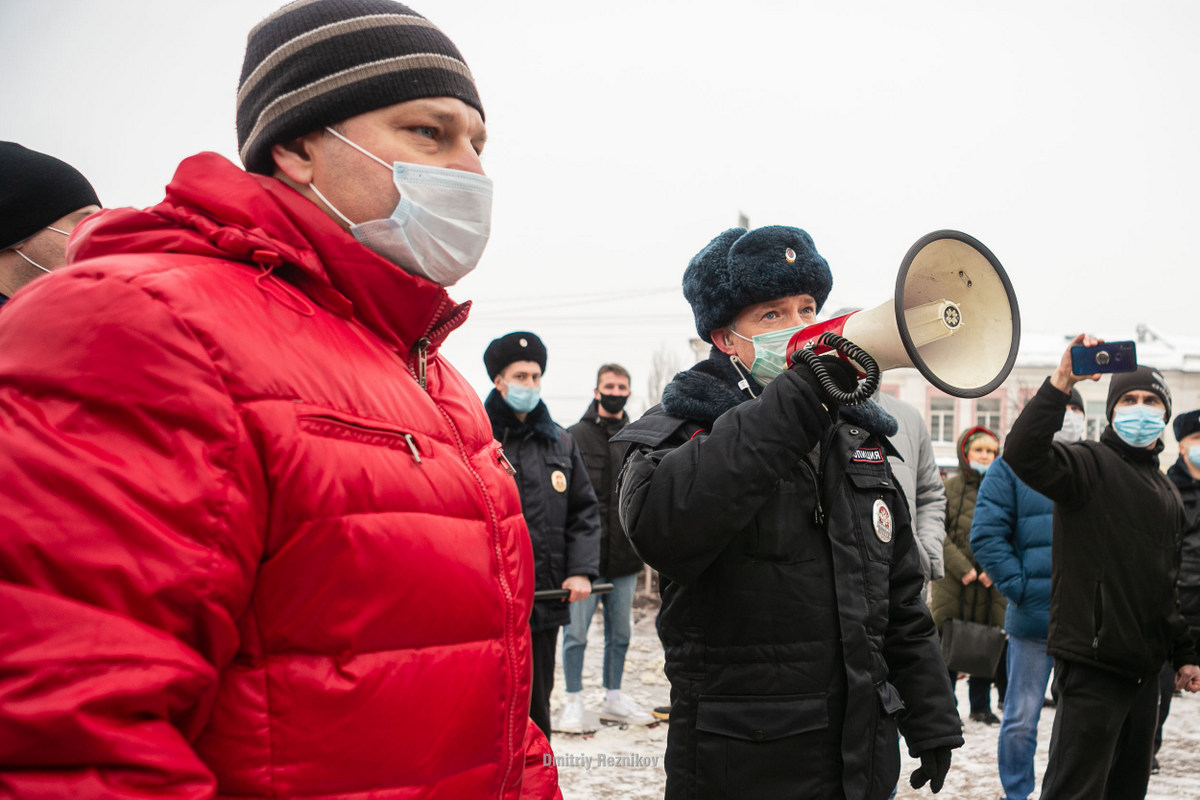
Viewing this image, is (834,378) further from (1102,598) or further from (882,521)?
(1102,598)

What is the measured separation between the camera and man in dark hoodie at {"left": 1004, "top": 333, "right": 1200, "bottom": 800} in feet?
13.1

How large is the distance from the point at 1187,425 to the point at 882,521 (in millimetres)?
4516

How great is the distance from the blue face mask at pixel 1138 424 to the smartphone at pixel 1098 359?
544 millimetres

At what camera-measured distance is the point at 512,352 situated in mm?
5809

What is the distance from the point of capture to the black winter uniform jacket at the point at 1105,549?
4020 millimetres

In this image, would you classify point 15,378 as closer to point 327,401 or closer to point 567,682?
point 327,401

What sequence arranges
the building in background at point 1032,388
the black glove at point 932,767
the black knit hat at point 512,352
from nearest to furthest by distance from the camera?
the black glove at point 932,767 → the black knit hat at point 512,352 → the building in background at point 1032,388

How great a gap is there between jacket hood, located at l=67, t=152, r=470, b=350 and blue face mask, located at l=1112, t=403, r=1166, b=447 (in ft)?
13.2

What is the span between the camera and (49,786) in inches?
35.8

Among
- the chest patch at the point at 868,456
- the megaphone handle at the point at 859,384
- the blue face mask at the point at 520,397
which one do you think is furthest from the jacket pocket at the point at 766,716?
the blue face mask at the point at 520,397

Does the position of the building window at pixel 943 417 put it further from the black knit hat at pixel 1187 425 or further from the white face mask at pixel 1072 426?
the black knit hat at pixel 1187 425

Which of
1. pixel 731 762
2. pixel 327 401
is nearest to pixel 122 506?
pixel 327 401

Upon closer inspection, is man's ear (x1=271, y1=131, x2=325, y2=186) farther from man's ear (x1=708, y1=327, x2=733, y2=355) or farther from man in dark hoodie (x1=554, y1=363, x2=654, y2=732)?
man in dark hoodie (x1=554, y1=363, x2=654, y2=732)

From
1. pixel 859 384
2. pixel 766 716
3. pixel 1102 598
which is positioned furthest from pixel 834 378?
pixel 1102 598
